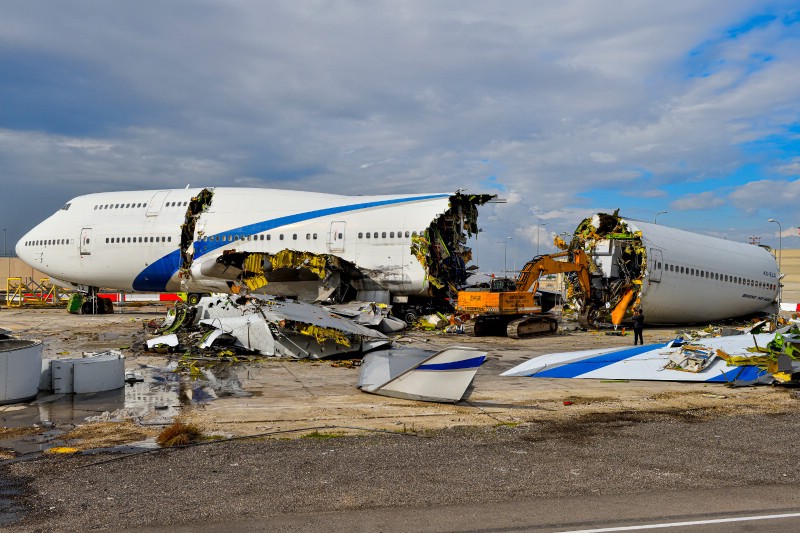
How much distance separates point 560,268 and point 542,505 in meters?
20.2

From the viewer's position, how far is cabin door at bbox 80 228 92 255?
30.9 m

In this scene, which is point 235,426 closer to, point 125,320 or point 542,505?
point 542,505

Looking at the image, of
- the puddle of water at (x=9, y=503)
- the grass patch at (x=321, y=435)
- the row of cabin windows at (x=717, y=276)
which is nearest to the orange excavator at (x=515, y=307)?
the row of cabin windows at (x=717, y=276)

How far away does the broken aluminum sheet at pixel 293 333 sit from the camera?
1703 centimetres

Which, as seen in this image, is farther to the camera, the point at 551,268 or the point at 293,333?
the point at 551,268

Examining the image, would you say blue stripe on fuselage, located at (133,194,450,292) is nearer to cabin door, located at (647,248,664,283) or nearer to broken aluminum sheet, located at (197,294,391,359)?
cabin door, located at (647,248,664,283)

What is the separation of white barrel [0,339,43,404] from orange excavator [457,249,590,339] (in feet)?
47.0

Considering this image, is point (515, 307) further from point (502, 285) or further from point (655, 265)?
point (655, 265)

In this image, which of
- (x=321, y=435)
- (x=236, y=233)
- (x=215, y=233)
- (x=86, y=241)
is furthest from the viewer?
(x=86, y=241)

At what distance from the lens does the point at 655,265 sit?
2612 cm

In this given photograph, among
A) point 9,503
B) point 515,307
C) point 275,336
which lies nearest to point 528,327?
point 515,307

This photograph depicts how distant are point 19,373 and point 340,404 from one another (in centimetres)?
517

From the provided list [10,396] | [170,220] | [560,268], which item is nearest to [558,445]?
[10,396]

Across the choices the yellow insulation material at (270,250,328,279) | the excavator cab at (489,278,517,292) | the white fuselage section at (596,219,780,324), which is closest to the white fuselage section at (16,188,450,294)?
the yellow insulation material at (270,250,328,279)
